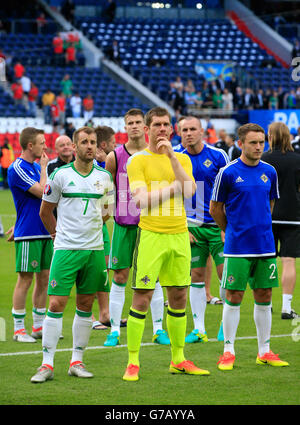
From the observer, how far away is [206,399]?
5.45 meters

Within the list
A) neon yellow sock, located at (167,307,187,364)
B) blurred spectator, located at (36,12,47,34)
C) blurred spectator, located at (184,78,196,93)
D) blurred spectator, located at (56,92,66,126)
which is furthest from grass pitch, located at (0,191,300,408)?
blurred spectator, located at (36,12,47,34)

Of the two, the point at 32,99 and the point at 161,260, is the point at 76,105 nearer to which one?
the point at 32,99

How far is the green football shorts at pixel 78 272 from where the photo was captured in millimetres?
6062

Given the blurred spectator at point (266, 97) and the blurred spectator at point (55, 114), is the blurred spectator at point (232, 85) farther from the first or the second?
the blurred spectator at point (55, 114)

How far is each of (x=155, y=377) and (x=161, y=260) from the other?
923mm

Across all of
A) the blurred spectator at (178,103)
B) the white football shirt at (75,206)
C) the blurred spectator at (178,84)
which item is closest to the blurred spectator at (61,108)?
the blurred spectator at (178,103)

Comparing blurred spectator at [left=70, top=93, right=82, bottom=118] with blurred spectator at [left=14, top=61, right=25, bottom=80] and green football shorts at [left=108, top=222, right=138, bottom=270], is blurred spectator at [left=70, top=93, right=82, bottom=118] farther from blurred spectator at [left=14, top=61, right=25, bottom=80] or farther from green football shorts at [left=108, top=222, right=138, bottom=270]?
green football shorts at [left=108, top=222, right=138, bottom=270]

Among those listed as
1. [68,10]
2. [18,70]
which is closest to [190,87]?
[18,70]

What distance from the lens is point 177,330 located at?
6211 millimetres

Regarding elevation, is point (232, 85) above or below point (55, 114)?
above

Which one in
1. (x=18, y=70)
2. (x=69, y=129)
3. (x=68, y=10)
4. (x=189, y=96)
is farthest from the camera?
(x=68, y=10)

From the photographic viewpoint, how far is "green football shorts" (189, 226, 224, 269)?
7.63 meters

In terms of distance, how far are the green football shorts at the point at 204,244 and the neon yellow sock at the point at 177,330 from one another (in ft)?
4.74

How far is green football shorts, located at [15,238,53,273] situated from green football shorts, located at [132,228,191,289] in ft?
5.45
